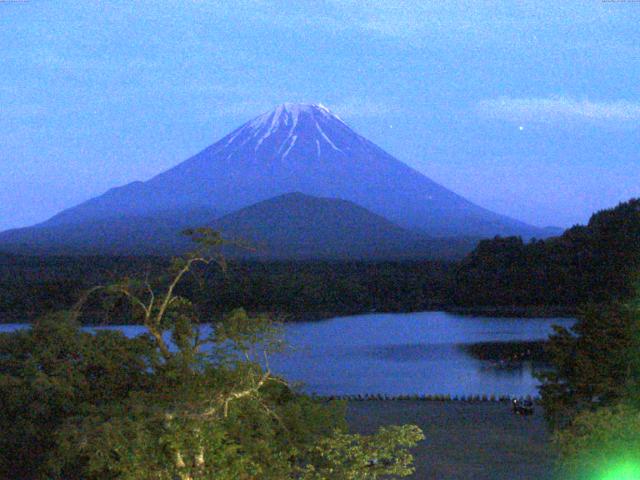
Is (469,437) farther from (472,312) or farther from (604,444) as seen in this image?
(472,312)

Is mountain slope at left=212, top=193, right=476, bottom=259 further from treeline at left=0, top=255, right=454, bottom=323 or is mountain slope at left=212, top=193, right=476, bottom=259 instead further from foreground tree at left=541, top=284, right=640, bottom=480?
foreground tree at left=541, top=284, right=640, bottom=480

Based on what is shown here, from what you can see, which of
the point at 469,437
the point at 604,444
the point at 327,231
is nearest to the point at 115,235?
the point at 327,231

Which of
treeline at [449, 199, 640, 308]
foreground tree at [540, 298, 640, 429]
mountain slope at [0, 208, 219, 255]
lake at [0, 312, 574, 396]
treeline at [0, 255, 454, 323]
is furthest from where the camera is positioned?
mountain slope at [0, 208, 219, 255]

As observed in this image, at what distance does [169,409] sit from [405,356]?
26.0 m

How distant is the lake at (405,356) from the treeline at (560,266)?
2039 mm

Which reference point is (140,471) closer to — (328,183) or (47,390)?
(47,390)

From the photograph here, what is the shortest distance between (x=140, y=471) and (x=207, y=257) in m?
2.50

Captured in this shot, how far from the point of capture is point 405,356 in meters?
32.9

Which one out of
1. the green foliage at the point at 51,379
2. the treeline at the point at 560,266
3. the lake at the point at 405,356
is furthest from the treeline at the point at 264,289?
the green foliage at the point at 51,379

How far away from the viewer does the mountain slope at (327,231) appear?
86838 mm

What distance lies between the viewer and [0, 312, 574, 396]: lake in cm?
2619

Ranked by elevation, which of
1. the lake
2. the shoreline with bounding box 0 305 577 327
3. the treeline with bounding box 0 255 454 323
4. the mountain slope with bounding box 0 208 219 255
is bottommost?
the lake

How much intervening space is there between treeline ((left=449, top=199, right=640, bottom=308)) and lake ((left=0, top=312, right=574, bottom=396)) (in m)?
2.04

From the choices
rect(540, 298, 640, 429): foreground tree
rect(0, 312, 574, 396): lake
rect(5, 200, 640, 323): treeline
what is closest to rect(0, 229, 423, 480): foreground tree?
rect(540, 298, 640, 429): foreground tree
